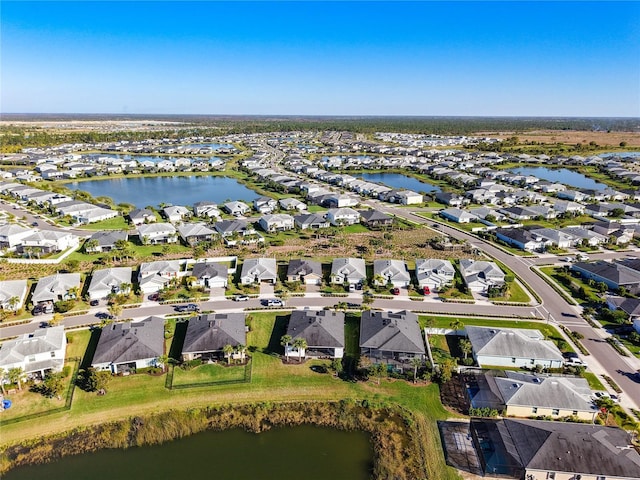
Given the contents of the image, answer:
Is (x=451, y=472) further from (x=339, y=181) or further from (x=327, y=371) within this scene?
(x=339, y=181)

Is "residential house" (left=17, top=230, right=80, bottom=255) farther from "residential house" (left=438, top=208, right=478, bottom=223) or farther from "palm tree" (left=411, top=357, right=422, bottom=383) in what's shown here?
"residential house" (left=438, top=208, right=478, bottom=223)

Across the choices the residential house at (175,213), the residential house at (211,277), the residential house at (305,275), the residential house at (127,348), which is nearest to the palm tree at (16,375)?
the residential house at (127,348)

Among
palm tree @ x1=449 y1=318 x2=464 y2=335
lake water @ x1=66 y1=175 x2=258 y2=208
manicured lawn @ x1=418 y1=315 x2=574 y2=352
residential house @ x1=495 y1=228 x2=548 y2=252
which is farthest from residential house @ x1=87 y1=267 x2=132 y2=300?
residential house @ x1=495 y1=228 x2=548 y2=252

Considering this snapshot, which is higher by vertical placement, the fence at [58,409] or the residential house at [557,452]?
the residential house at [557,452]

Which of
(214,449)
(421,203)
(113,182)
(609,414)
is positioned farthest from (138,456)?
(113,182)

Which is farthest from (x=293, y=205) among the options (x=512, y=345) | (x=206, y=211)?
(x=512, y=345)

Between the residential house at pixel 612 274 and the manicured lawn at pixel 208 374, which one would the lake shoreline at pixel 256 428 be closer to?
the manicured lawn at pixel 208 374

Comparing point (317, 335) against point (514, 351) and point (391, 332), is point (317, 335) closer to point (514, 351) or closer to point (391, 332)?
point (391, 332)
